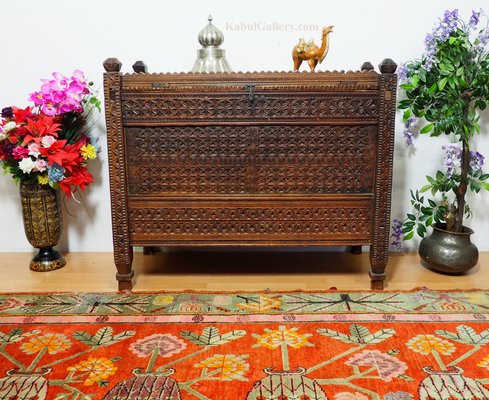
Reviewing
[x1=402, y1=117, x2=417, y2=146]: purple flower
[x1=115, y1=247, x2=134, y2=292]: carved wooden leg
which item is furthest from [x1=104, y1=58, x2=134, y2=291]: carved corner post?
[x1=402, y1=117, x2=417, y2=146]: purple flower

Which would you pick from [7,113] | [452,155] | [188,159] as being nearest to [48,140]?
[7,113]

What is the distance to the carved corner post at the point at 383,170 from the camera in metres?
2.01

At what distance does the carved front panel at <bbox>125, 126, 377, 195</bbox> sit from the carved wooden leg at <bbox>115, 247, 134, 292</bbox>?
0.29m

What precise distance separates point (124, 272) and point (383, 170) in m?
1.15

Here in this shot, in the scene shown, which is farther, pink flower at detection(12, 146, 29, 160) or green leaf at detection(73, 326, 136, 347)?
pink flower at detection(12, 146, 29, 160)

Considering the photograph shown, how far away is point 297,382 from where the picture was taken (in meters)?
1.51

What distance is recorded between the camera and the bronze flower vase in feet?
7.86

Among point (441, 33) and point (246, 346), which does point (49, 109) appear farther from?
point (441, 33)

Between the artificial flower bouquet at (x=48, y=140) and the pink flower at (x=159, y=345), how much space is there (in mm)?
883

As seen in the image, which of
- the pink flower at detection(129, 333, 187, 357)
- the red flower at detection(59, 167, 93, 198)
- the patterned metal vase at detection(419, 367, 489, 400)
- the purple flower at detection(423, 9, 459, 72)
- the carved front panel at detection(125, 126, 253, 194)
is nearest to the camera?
the patterned metal vase at detection(419, 367, 489, 400)

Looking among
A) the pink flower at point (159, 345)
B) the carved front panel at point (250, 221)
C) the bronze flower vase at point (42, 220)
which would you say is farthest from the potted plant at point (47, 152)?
the pink flower at point (159, 345)

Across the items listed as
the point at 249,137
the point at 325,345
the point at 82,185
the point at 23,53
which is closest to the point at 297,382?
the point at 325,345

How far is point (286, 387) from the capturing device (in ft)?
4.89

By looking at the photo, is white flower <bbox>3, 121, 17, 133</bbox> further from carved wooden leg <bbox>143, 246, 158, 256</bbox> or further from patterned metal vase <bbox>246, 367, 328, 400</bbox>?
patterned metal vase <bbox>246, 367, 328, 400</bbox>
